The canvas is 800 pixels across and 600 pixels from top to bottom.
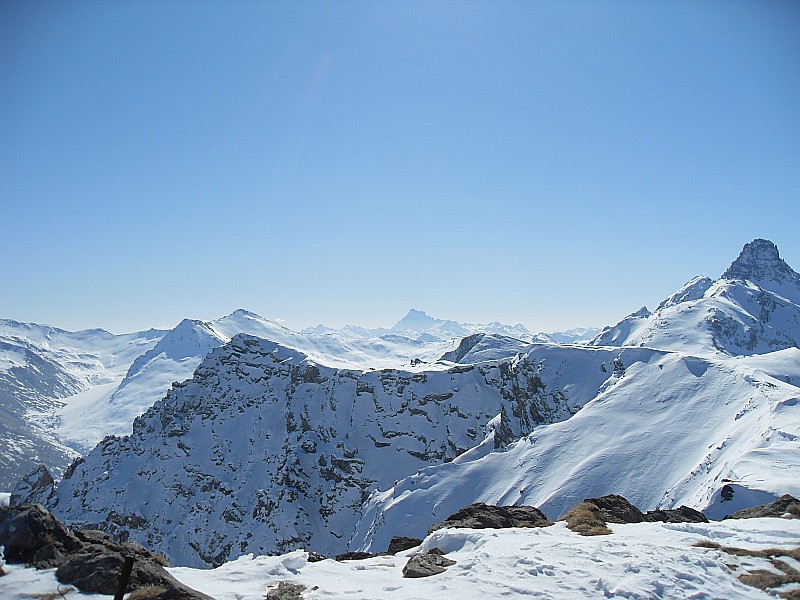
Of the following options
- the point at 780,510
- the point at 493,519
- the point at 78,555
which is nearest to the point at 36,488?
the point at 493,519

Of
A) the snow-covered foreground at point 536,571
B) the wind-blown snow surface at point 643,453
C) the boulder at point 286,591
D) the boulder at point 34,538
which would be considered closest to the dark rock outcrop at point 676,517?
the snow-covered foreground at point 536,571

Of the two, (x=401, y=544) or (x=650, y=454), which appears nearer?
(x=401, y=544)

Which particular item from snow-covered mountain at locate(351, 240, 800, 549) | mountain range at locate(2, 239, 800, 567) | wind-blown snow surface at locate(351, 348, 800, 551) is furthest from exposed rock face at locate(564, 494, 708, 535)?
wind-blown snow surface at locate(351, 348, 800, 551)

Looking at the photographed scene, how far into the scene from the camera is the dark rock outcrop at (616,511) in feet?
74.4

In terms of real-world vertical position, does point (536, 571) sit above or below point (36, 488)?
above

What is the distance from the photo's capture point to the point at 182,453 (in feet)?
518

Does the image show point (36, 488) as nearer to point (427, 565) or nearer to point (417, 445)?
point (417, 445)

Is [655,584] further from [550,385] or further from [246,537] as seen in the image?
[246,537]

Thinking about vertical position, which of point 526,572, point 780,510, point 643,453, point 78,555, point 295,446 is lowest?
point 295,446

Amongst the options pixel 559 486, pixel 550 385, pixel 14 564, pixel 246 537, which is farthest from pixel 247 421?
pixel 14 564

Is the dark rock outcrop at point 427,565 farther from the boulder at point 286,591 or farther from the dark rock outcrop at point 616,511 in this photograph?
the dark rock outcrop at point 616,511

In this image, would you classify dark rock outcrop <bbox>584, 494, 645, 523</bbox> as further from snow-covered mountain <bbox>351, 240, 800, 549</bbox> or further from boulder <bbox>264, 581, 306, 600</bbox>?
snow-covered mountain <bbox>351, 240, 800, 549</bbox>

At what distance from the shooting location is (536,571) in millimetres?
13859

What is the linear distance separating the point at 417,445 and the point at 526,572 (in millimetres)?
125592
